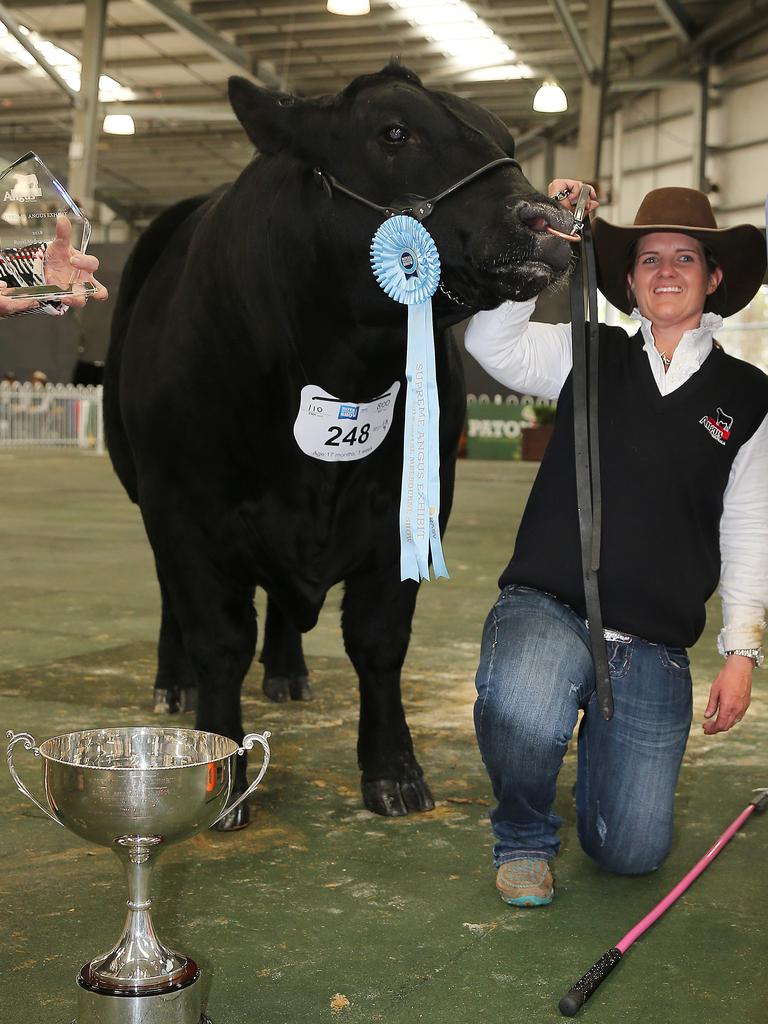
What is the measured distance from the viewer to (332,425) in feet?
8.19

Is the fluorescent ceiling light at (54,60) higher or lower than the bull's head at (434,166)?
higher

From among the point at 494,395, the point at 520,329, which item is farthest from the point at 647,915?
the point at 494,395

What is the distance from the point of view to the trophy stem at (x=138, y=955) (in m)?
1.55

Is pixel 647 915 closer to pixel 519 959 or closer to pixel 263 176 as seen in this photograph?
pixel 519 959

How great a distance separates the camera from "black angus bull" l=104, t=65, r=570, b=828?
2230 millimetres

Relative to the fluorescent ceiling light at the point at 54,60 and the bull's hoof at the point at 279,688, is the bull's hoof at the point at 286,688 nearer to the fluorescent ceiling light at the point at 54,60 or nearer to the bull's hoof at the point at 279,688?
the bull's hoof at the point at 279,688

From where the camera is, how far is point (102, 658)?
4273 mm

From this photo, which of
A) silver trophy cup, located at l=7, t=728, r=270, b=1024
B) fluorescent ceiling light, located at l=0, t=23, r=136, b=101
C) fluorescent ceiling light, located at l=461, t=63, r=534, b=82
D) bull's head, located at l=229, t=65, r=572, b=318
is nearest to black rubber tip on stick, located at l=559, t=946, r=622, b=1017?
silver trophy cup, located at l=7, t=728, r=270, b=1024

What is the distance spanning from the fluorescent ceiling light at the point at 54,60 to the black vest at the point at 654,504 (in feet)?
53.8

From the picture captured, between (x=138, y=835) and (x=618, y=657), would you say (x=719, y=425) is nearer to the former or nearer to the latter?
(x=618, y=657)

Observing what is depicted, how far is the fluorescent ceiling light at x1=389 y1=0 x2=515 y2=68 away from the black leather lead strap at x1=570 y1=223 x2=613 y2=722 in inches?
628

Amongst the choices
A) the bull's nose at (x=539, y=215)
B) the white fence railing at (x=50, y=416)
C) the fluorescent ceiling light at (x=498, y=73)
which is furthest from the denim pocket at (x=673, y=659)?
the fluorescent ceiling light at (x=498, y=73)

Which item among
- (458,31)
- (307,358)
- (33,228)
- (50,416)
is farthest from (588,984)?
(50,416)

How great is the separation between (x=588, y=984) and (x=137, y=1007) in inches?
25.5
